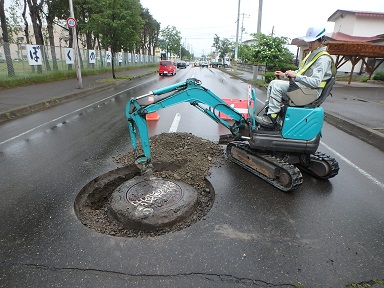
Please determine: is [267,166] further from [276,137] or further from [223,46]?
[223,46]

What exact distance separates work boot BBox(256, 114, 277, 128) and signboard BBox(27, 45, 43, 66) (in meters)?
16.3

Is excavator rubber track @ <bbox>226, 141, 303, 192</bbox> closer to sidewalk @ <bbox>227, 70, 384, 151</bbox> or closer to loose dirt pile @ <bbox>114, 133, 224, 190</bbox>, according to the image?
loose dirt pile @ <bbox>114, 133, 224, 190</bbox>

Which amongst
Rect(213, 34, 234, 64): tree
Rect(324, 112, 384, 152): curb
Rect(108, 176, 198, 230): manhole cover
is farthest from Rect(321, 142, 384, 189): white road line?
Rect(213, 34, 234, 64): tree

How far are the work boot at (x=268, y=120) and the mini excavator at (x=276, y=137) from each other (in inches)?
2.9

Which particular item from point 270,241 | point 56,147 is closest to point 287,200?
point 270,241

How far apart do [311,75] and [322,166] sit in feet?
4.87

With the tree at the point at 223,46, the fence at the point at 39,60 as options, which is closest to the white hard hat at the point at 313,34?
the fence at the point at 39,60

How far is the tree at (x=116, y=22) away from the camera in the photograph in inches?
781

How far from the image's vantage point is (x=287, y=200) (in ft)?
12.2

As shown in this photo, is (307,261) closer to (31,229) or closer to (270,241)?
(270,241)

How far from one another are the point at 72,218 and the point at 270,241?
7.77 feet

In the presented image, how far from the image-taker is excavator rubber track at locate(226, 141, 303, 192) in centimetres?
378

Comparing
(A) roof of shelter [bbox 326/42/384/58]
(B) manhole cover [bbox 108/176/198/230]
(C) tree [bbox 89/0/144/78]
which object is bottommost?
(B) manhole cover [bbox 108/176/198/230]

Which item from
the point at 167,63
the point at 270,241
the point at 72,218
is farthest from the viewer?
the point at 167,63
